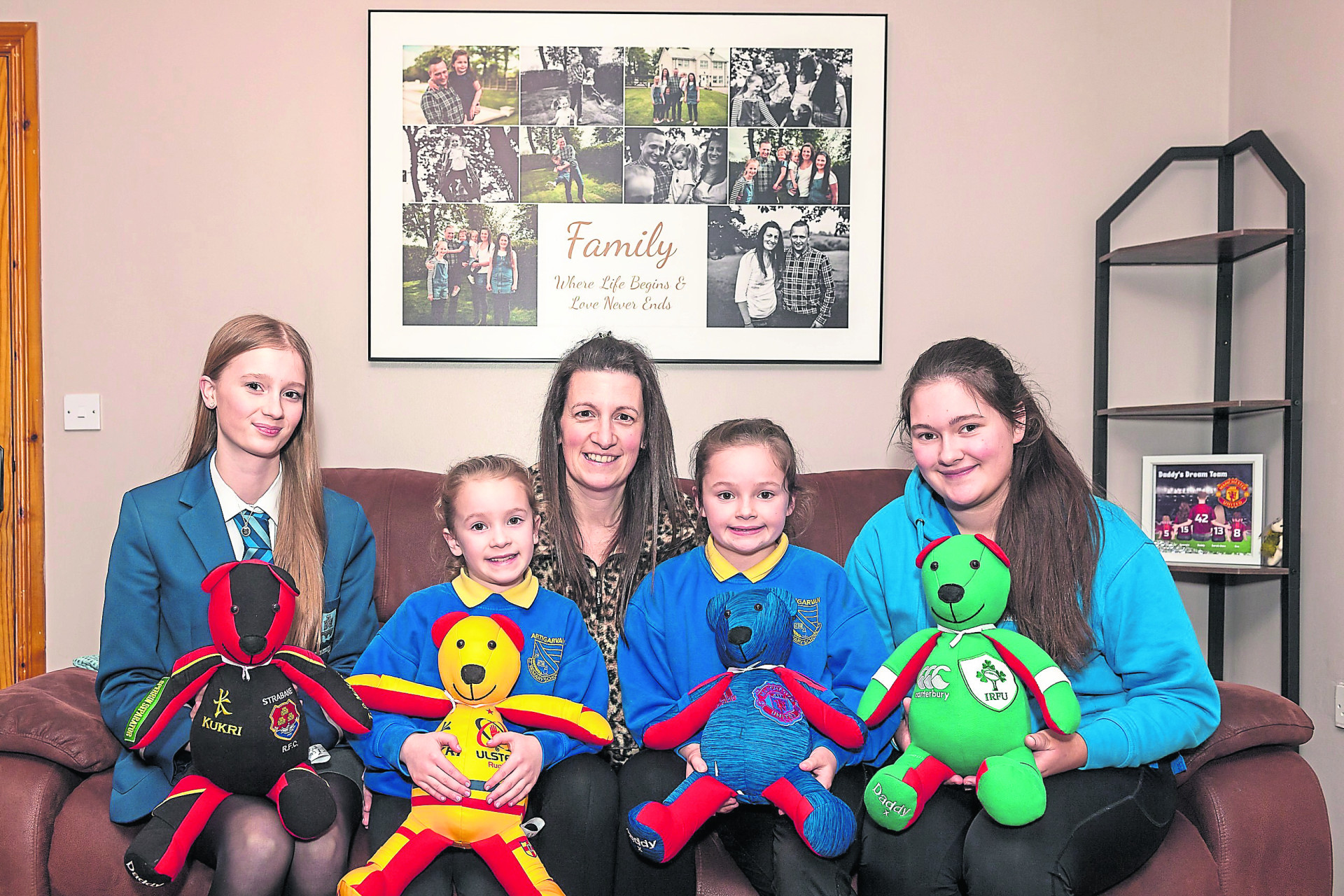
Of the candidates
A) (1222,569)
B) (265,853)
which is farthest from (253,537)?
(1222,569)

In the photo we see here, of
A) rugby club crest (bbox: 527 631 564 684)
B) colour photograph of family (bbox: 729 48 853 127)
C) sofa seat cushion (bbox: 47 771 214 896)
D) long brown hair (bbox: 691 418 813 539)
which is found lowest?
sofa seat cushion (bbox: 47 771 214 896)

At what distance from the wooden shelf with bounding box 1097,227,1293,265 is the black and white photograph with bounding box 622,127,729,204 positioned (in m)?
1.09

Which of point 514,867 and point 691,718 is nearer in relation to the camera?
point 514,867

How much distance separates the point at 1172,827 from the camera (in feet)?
4.90

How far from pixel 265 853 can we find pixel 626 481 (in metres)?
0.88

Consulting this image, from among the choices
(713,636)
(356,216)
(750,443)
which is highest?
(356,216)

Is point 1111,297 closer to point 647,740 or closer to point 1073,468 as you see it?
A: point 1073,468

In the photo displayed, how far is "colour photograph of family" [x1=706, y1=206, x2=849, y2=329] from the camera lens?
2551mm

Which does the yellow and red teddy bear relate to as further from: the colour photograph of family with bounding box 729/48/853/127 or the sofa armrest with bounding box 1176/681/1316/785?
the colour photograph of family with bounding box 729/48/853/127

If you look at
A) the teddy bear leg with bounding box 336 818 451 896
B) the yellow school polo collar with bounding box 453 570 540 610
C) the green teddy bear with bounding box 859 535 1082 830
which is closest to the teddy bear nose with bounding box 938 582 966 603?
the green teddy bear with bounding box 859 535 1082 830

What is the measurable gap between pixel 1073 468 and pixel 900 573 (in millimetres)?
352

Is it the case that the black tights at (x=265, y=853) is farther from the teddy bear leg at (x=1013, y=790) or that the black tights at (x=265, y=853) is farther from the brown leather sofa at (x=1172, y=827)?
the teddy bear leg at (x=1013, y=790)

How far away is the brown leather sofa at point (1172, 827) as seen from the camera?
146 centimetres

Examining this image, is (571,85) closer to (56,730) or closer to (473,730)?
(473,730)
